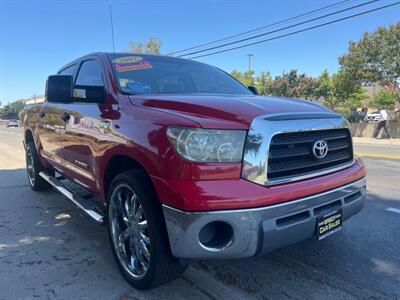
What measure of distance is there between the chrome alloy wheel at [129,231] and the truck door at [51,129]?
1684 millimetres

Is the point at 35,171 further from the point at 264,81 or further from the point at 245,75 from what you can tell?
the point at 264,81

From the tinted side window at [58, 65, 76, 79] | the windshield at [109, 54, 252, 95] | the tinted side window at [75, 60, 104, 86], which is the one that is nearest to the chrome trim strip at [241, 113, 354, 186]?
the windshield at [109, 54, 252, 95]

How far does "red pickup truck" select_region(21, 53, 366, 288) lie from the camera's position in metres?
2.42

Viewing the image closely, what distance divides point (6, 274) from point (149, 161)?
1.77 m

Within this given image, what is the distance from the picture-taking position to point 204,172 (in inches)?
95.6

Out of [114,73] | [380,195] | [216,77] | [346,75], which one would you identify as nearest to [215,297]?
[114,73]

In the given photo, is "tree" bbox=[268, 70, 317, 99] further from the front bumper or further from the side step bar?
the front bumper

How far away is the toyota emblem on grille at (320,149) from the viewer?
2.85 metres

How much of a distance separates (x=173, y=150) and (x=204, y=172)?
0.25 metres

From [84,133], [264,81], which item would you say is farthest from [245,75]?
[84,133]

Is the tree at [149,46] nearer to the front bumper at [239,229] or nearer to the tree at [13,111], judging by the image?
the front bumper at [239,229]

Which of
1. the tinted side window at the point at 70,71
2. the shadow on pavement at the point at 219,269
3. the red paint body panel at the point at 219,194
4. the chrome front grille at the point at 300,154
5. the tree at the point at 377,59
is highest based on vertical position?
the tree at the point at 377,59

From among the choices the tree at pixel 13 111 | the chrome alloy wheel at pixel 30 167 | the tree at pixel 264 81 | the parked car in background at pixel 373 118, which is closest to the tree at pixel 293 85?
the tree at pixel 264 81

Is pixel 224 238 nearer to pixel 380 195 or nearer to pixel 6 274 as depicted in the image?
pixel 6 274
